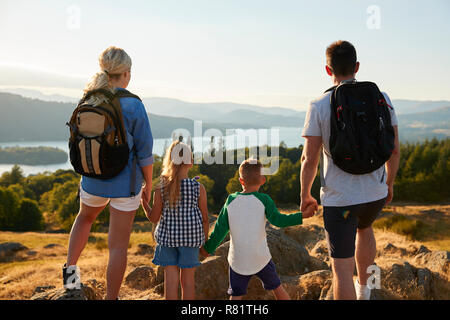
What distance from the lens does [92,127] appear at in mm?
3191

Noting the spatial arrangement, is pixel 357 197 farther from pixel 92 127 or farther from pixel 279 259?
pixel 279 259

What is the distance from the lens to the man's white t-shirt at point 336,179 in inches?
116

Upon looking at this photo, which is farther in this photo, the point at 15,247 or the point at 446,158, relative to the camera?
the point at 446,158

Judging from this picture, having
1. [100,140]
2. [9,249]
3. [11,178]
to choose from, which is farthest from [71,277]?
[11,178]

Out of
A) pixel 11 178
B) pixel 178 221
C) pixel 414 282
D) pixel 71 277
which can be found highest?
pixel 178 221

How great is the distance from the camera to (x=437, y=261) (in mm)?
6820

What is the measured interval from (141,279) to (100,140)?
127 inches

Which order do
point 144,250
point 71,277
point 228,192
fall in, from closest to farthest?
point 71,277 → point 144,250 → point 228,192

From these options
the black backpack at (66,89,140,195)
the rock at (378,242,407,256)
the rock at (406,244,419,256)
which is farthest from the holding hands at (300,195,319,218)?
the rock at (406,244,419,256)

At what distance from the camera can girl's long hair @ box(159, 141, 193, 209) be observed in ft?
11.4

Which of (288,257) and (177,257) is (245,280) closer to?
(177,257)

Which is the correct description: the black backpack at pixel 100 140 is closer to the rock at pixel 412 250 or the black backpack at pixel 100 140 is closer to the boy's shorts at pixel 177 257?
the boy's shorts at pixel 177 257
